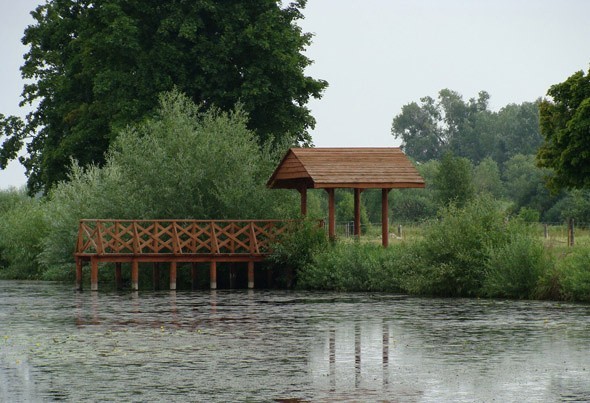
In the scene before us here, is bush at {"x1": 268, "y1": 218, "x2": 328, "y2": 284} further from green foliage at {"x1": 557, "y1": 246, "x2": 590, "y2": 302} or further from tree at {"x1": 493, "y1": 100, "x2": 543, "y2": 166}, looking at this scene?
tree at {"x1": 493, "y1": 100, "x2": 543, "y2": 166}

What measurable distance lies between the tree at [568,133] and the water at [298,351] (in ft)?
89.3

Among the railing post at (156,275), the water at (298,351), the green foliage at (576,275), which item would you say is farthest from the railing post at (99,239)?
→ the green foliage at (576,275)

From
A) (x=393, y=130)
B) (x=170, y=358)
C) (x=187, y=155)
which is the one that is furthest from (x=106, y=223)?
(x=393, y=130)

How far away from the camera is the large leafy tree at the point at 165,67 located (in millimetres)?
43969

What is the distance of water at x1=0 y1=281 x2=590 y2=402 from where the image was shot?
1220 centimetres

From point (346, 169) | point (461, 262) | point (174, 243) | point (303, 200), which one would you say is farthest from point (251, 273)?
point (461, 262)

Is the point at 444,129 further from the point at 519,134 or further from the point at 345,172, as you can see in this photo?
the point at 345,172

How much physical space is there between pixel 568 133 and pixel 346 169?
2182 centimetres

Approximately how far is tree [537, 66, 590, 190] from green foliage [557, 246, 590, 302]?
85.2 ft

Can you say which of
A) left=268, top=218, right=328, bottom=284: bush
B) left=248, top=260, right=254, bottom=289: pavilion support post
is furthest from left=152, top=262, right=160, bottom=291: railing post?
left=268, top=218, right=328, bottom=284: bush

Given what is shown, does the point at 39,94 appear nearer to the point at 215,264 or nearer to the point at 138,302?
the point at 215,264

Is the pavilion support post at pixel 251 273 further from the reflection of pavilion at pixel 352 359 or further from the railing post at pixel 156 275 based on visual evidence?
the reflection of pavilion at pixel 352 359

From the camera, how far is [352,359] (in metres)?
15.2

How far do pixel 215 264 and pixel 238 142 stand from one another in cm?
464
